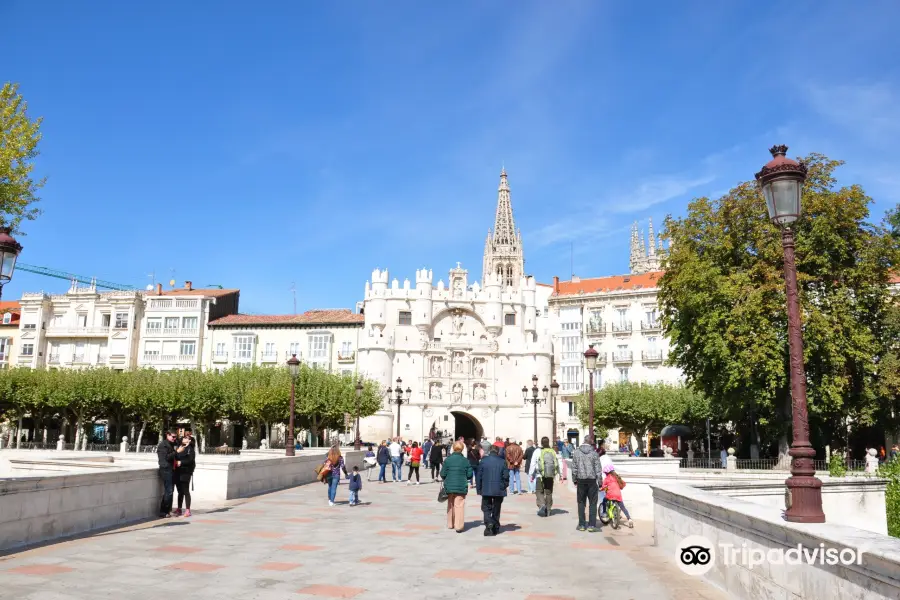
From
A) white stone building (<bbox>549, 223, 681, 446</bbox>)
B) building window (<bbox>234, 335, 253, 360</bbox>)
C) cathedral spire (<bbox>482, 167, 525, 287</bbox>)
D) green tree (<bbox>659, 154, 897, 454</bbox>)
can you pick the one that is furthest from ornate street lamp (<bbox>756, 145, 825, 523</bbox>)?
cathedral spire (<bbox>482, 167, 525, 287</bbox>)

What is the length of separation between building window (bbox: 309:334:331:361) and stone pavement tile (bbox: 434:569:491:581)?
5778 cm

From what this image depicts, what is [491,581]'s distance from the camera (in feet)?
27.3

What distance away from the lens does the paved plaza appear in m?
7.56

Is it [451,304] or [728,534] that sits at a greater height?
[451,304]

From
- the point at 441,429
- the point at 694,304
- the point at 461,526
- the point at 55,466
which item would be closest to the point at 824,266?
the point at 694,304

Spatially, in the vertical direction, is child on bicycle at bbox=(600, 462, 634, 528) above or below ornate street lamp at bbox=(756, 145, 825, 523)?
below

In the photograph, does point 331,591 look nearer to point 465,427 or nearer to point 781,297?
point 781,297

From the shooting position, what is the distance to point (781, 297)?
24719mm

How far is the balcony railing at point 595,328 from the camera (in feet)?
213

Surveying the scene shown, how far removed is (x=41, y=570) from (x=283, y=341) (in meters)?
58.4

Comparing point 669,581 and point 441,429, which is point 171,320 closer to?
point 441,429

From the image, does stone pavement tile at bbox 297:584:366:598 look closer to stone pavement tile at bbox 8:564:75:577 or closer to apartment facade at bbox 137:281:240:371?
stone pavement tile at bbox 8:564:75:577

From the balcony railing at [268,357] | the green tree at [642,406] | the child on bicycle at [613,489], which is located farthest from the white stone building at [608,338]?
the child on bicycle at [613,489]

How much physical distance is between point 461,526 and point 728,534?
5.81 meters
